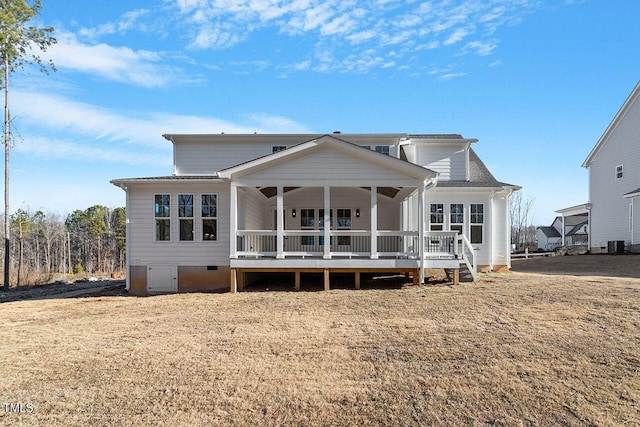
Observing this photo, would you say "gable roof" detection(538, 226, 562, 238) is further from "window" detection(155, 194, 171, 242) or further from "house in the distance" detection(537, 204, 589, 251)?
"window" detection(155, 194, 171, 242)

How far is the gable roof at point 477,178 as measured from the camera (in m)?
16.6

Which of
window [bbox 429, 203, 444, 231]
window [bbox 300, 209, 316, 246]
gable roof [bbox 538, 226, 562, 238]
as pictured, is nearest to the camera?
window [bbox 429, 203, 444, 231]

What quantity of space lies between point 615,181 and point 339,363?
82.6 feet

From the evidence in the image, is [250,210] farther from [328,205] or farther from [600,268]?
[600,268]

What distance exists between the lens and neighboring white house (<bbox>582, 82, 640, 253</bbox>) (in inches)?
890

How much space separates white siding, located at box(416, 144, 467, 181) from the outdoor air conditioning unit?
1218 centimetres

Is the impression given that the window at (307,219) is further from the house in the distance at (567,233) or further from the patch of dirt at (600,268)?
the house in the distance at (567,233)

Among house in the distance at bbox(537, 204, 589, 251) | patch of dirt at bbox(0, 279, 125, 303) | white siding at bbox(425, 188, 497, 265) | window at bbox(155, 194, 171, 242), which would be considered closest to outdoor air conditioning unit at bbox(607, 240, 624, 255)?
white siding at bbox(425, 188, 497, 265)

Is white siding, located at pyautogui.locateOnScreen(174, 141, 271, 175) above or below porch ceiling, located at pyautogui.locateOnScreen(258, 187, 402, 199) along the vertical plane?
above

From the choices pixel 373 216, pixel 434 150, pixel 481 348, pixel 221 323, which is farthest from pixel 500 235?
pixel 221 323

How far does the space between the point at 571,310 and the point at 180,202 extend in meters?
12.3

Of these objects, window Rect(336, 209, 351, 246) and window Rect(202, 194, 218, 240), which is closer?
window Rect(202, 194, 218, 240)

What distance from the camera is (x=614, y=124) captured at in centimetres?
2450

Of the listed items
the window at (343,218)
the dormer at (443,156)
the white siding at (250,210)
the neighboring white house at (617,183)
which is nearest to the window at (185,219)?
the white siding at (250,210)
